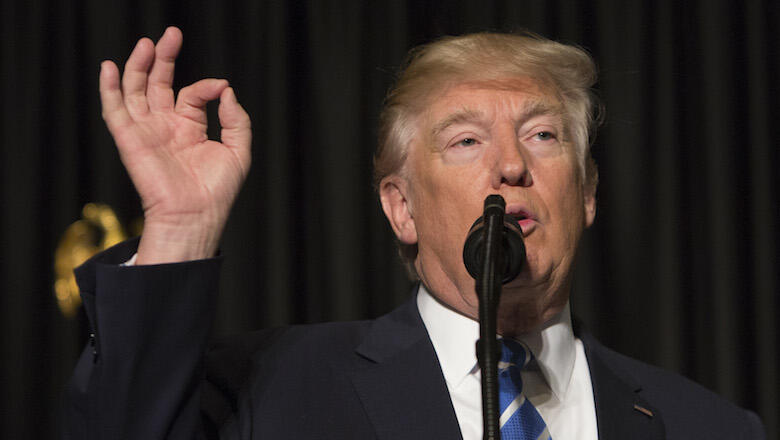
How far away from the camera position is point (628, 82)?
2.39 m

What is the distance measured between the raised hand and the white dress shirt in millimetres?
483

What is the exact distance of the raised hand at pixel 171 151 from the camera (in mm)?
1214

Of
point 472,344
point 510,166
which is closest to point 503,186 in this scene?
point 510,166

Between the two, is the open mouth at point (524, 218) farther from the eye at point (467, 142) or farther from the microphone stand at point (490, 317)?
the microphone stand at point (490, 317)

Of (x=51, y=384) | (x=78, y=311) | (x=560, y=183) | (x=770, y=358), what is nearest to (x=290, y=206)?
(x=78, y=311)

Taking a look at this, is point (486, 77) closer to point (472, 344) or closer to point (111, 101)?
point (472, 344)

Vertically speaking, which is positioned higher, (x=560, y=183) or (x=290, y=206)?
(x=560, y=183)

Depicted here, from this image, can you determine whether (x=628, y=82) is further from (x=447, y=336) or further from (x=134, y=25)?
(x=134, y=25)

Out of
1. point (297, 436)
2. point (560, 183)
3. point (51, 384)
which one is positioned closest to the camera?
point (297, 436)

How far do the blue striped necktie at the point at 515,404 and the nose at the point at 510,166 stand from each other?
11.3 inches

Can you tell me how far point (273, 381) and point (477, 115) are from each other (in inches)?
23.7

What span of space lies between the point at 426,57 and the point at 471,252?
0.71 m

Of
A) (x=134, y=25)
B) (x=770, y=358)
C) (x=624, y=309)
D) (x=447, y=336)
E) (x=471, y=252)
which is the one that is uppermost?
(x=134, y=25)

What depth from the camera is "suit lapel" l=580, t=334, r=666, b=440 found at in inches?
57.6
